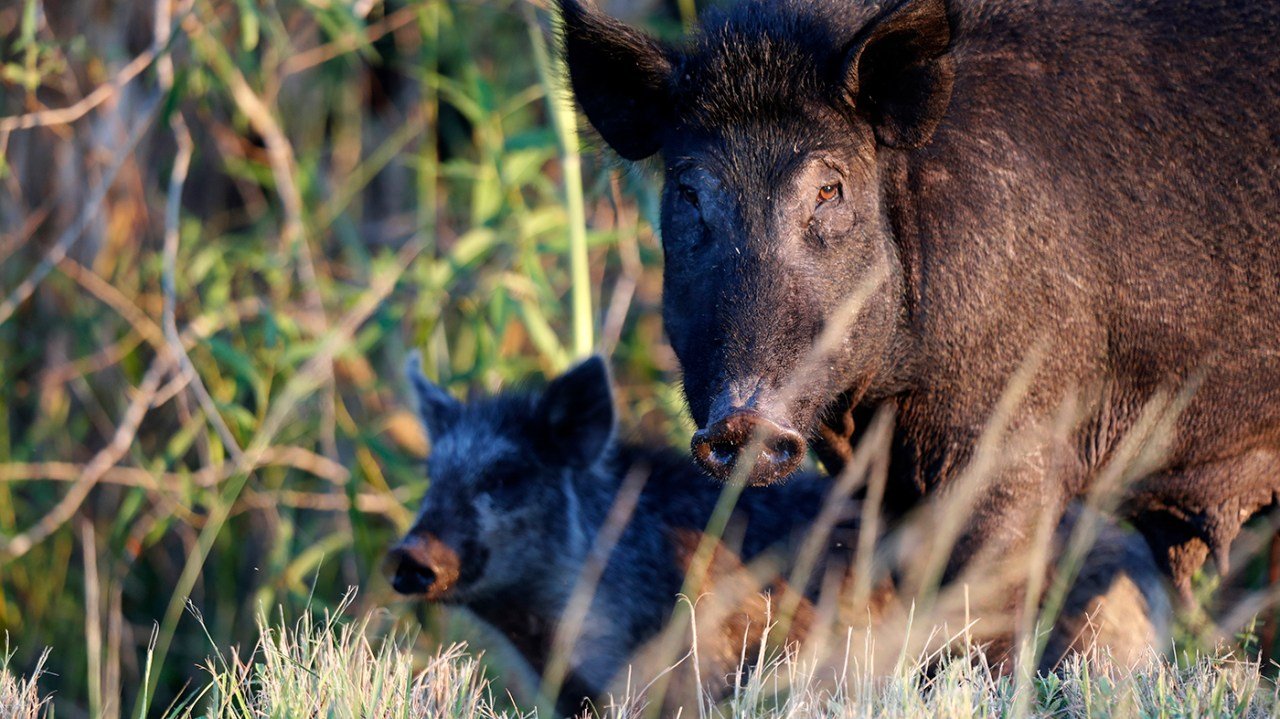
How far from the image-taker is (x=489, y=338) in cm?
582

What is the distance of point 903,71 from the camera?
10.7 feet

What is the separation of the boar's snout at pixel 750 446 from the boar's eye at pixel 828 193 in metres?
0.59

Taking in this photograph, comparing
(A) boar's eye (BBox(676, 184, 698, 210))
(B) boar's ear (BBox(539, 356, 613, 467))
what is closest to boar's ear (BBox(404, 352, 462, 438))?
(B) boar's ear (BBox(539, 356, 613, 467))

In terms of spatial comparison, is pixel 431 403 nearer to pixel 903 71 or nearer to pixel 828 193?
pixel 828 193

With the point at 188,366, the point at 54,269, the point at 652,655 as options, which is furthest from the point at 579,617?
the point at 54,269

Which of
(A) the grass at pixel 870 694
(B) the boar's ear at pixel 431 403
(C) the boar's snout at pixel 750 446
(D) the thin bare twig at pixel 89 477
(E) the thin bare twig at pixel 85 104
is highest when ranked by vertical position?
(E) the thin bare twig at pixel 85 104

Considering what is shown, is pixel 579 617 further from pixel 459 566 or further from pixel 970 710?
pixel 970 710

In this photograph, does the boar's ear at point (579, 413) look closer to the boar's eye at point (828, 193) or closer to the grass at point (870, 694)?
the boar's eye at point (828, 193)

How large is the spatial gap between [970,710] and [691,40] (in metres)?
1.83

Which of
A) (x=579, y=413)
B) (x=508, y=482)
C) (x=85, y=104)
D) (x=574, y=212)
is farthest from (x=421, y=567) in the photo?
(x=85, y=104)

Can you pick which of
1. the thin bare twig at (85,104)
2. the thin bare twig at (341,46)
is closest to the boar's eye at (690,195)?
the thin bare twig at (85,104)

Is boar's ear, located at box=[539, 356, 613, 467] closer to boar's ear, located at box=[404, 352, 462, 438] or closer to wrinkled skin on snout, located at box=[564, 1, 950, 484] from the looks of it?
boar's ear, located at box=[404, 352, 462, 438]

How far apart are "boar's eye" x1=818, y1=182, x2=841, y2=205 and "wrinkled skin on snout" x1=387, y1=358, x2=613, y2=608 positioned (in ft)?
5.23

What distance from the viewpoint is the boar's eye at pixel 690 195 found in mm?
3355
